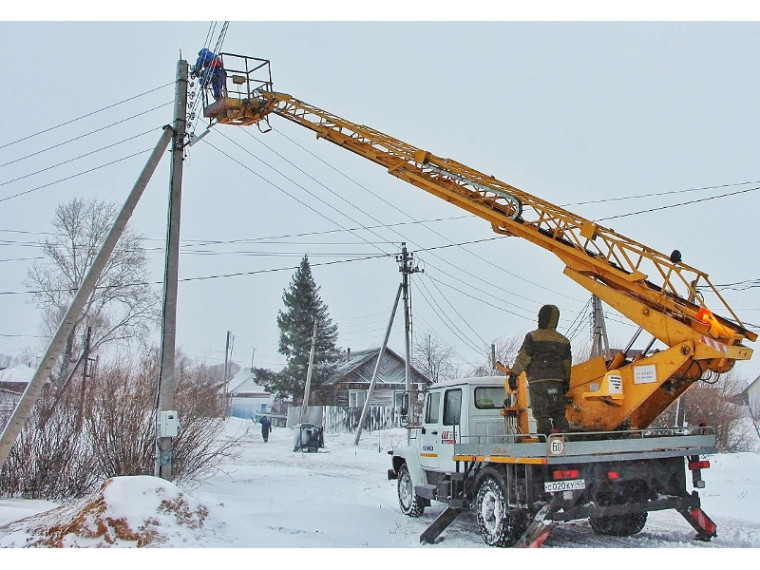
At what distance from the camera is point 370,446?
31359mm

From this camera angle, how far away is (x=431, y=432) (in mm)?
10812

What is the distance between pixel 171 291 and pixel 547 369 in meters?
6.05

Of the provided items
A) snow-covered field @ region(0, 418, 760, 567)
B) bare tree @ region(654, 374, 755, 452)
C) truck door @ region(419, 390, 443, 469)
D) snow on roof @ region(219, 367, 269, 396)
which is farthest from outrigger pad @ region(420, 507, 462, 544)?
snow on roof @ region(219, 367, 269, 396)

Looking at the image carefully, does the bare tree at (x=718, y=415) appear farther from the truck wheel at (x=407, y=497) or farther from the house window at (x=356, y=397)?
the house window at (x=356, y=397)

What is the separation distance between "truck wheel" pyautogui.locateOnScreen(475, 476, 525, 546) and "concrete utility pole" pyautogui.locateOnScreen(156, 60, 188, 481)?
16.2ft

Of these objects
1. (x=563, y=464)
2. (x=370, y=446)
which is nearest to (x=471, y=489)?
(x=563, y=464)

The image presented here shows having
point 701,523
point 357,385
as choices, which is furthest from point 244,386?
point 701,523

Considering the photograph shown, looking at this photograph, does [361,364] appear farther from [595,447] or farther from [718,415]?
[595,447]

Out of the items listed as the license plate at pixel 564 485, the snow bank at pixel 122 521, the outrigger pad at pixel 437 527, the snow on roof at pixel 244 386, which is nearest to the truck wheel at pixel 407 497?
the outrigger pad at pixel 437 527

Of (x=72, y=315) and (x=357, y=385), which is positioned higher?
(x=72, y=315)

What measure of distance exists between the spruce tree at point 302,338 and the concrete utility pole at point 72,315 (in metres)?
40.0

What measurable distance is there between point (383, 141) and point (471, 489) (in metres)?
6.08

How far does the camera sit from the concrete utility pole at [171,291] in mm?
10469

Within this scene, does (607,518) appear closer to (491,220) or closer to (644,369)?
(644,369)
